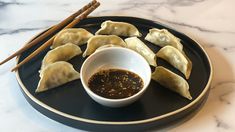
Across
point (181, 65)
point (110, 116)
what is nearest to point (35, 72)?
point (110, 116)

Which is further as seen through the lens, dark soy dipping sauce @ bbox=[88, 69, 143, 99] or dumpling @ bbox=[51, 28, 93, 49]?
dumpling @ bbox=[51, 28, 93, 49]

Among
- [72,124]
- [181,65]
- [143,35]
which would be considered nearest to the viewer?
[72,124]

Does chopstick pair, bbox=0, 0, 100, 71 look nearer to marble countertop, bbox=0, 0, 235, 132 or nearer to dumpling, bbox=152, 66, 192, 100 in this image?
marble countertop, bbox=0, 0, 235, 132

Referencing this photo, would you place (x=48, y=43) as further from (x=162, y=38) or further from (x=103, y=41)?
(x=162, y=38)

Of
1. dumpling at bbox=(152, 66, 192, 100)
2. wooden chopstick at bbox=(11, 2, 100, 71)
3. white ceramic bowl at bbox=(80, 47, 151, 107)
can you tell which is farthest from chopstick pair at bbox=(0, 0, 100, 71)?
dumpling at bbox=(152, 66, 192, 100)

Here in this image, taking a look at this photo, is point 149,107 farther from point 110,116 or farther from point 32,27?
point 32,27

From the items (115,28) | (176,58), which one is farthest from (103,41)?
(176,58)

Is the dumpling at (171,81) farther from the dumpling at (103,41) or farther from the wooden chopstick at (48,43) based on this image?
the wooden chopstick at (48,43)
